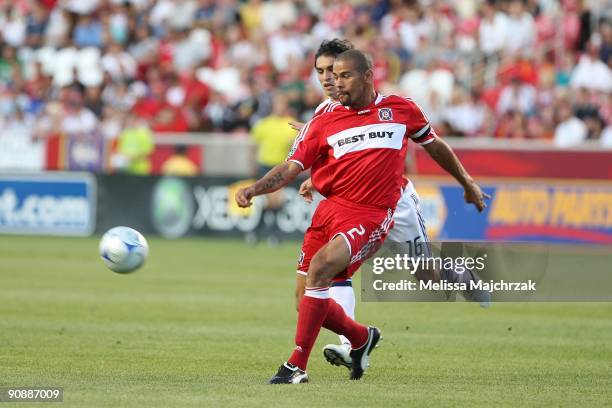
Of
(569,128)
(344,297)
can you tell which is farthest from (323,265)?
(569,128)

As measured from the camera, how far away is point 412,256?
32.1 ft

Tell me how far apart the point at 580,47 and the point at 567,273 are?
15.3 m

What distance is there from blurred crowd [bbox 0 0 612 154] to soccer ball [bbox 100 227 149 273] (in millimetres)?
12303

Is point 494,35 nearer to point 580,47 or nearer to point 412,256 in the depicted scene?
point 580,47

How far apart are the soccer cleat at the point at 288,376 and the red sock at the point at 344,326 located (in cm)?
57

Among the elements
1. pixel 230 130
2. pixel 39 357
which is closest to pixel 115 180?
pixel 230 130

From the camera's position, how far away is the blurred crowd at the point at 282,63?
24312mm

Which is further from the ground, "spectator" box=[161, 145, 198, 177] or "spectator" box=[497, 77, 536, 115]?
"spectator" box=[497, 77, 536, 115]

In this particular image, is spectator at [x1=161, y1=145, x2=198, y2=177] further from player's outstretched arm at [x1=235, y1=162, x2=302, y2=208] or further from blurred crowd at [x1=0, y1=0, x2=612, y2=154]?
player's outstretched arm at [x1=235, y1=162, x2=302, y2=208]

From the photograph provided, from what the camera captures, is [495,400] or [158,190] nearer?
[495,400]

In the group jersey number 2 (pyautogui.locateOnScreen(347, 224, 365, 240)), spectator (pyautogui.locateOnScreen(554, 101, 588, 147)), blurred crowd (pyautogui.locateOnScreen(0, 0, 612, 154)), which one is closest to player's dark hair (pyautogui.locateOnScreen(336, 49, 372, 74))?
jersey number 2 (pyautogui.locateOnScreen(347, 224, 365, 240))

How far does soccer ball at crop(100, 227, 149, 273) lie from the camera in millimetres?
9734

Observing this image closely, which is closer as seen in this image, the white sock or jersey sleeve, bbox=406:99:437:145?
jersey sleeve, bbox=406:99:437:145

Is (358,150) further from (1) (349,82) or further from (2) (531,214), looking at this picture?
(2) (531,214)
